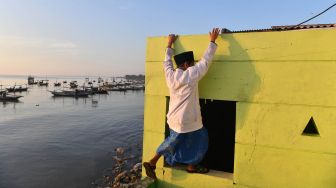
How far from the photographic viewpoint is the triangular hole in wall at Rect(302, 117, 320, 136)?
333 cm

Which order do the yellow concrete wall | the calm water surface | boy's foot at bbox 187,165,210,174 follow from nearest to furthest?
the yellow concrete wall < boy's foot at bbox 187,165,210,174 < the calm water surface

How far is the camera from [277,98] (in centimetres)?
347

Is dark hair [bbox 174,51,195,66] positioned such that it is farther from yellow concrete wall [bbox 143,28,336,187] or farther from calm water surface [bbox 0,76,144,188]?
calm water surface [bbox 0,76,144,188]

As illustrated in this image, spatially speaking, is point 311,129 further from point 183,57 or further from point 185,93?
point 183,57

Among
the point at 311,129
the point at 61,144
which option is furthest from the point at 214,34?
the point at 61,144

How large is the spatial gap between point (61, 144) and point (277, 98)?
2104cm

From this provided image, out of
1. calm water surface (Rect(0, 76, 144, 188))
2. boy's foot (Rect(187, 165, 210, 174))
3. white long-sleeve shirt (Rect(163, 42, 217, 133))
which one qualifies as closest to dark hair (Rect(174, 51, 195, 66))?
white long-sleeve shirt (Rect(163, 42, 217, 133))

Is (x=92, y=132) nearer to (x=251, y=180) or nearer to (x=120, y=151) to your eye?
(x=120, y=151)

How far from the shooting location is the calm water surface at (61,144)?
49.7 ft

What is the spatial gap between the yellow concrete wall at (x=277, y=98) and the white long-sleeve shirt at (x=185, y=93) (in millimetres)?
239

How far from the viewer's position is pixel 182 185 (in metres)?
4.07

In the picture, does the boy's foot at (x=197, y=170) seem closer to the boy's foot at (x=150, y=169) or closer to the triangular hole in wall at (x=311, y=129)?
the boy's foot at (x=150, y=169)

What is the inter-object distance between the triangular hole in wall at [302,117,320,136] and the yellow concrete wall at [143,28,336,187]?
0.18 ft

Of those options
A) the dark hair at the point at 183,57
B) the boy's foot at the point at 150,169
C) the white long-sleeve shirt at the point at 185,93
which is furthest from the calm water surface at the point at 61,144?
the dark hair at the point at 183,57
